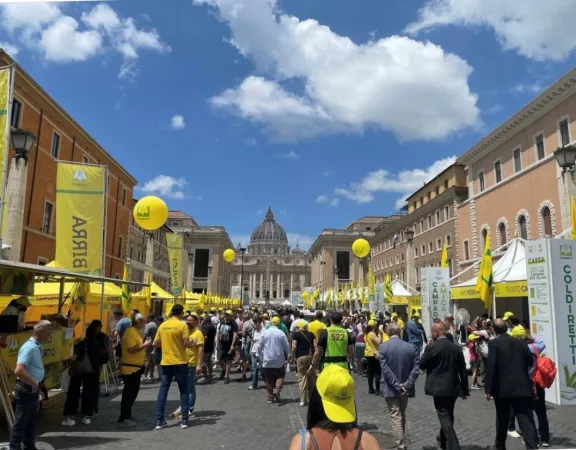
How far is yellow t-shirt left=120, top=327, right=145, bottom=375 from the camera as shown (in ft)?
24.5

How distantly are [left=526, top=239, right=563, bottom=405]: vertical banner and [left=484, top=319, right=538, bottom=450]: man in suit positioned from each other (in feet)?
14.6

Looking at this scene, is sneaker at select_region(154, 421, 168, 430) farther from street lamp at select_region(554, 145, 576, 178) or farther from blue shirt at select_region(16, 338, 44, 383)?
street lamp at select_region(554, 145, 576, 178)

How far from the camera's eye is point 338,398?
248cm

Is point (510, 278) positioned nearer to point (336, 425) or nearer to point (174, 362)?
point (174, 362)

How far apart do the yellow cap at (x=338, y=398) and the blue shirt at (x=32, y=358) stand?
4.57 meters

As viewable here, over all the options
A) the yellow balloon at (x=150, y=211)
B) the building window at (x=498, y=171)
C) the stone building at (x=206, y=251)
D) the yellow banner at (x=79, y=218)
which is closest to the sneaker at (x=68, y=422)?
the yellow banner at (x=79, y=218)

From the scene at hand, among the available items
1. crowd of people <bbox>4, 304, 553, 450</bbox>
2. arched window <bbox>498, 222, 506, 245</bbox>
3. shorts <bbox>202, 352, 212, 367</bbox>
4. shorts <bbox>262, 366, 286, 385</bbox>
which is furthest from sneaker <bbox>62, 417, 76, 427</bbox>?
arched window <bbox>498, 222, 506, 245</bbox>

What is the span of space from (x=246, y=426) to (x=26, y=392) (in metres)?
3.42

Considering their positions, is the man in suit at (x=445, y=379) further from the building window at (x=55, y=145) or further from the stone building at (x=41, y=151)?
the building window at (x=55, y=145)

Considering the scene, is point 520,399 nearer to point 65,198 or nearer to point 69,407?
point 69,407

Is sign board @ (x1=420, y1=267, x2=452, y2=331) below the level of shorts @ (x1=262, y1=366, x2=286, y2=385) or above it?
above

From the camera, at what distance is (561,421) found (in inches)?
311

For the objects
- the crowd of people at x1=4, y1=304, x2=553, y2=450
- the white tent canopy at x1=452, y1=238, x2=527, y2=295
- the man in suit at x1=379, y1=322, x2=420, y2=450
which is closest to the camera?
the crowd of people at x1=4, y1=304, x2=553, y2=450

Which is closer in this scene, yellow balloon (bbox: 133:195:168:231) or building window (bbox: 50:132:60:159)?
yellow balloon (bbox: 133:195:168:231)
